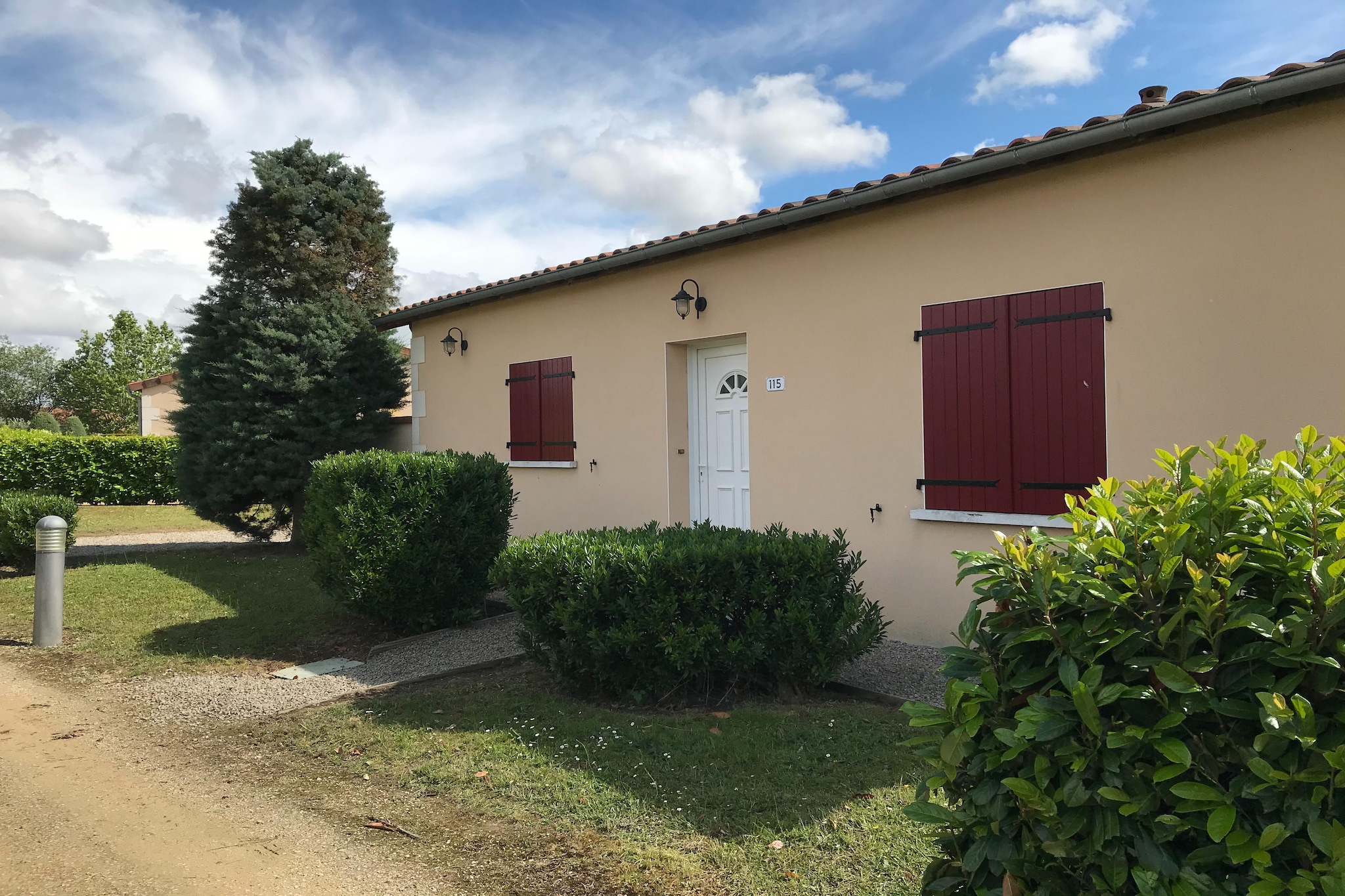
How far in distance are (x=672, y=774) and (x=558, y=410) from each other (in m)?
6.11

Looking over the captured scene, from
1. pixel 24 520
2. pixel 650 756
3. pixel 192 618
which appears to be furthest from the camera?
pixel 24 520

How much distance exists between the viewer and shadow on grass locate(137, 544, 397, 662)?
6789mm

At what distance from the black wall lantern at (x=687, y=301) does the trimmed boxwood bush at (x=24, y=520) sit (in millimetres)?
7809

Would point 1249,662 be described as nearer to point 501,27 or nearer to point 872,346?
point 872,346

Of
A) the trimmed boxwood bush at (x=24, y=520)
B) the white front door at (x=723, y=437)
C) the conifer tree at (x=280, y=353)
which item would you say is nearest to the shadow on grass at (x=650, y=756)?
the white front door at (x=723, y=437)

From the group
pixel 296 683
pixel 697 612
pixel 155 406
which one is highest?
pixel 155 406

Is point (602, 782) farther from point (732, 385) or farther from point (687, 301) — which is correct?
point (687, 301)

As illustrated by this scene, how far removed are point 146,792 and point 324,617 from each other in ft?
12.6

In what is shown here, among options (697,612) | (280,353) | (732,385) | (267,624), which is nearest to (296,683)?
(267,624)

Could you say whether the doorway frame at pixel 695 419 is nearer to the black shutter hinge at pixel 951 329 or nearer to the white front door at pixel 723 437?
the white front door at pixel 723 437

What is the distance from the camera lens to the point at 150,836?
3518 millimetres

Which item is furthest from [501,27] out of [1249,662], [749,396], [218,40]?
[1249,662]

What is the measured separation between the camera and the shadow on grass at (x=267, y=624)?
679 centimetres

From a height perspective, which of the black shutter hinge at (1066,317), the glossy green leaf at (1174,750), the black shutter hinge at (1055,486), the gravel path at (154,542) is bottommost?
the gravel path at (154,542)
